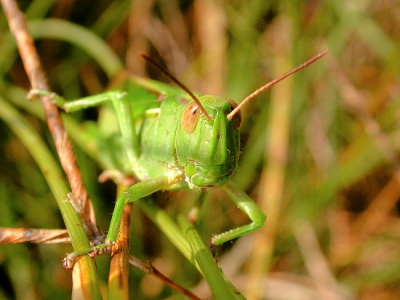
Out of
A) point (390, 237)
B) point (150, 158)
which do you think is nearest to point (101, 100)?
point (150, 158)

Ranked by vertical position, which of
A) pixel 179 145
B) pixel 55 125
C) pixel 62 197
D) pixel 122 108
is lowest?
pixel 62 197

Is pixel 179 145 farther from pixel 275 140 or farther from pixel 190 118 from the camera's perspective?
pixel 275 140

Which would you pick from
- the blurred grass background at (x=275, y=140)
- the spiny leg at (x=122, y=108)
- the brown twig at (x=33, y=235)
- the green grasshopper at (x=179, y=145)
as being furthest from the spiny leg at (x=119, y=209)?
the blurred grass background at (x=275, y=140)

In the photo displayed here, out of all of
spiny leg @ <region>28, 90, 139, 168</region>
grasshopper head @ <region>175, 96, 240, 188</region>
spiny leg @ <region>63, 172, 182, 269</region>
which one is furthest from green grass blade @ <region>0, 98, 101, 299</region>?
grasshopper head @ <region>175, 96, 240, 188</region>

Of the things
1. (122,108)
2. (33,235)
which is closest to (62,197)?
(33,235)

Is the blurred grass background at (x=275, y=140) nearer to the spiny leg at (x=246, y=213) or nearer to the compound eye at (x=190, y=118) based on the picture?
the spiny leg at (x=246, y=213)

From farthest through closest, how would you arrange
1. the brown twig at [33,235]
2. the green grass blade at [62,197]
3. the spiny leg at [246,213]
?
the spiny leg at [246,213] < the brown twig at [33,235] < the green grass blade at [62,197]

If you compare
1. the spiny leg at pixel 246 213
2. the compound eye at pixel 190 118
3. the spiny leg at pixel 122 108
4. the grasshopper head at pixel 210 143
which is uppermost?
the spiny leg at pixel 122 108
